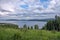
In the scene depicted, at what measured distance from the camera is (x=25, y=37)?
9867 mm

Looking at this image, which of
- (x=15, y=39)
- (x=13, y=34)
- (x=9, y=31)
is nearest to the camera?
(x=15, y=39)

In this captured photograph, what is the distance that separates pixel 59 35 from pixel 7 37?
331 cm

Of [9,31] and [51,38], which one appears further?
[9,31]

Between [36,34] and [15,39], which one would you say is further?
[36,34]

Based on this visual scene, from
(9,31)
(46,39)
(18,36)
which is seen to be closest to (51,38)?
(46,39)

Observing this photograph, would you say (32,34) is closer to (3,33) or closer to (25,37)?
(25,37)

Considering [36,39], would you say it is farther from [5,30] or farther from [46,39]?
[5,30]

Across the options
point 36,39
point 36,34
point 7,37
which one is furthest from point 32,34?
point 7,37

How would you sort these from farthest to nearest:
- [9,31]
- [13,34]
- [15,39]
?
[9,31], [13,34], [15,39]

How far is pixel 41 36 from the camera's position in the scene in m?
10.4

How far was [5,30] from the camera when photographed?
36.5 feet

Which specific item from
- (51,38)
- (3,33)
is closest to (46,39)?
(51,38)

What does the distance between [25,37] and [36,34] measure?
1051 millimetres

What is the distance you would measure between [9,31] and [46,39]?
2.48 metres
